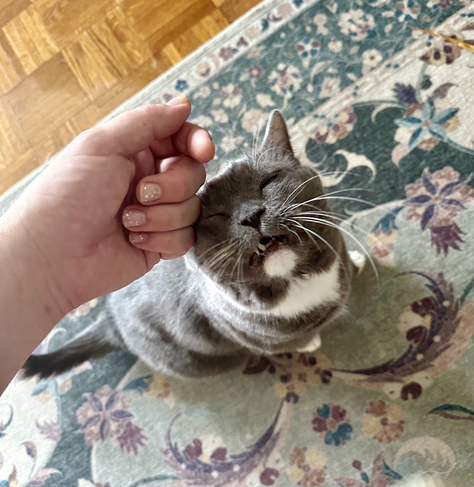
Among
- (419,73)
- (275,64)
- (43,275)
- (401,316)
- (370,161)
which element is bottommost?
(401,316)

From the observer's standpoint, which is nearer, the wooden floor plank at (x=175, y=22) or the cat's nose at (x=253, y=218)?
the cat's nose at (x=253, y=218)

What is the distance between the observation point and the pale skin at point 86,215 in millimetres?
755

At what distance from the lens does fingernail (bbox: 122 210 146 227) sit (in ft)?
2.56

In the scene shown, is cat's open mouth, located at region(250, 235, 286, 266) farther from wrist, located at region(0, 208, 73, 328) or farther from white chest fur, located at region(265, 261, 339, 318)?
wrist, located at region(0, 208, 73, 328)

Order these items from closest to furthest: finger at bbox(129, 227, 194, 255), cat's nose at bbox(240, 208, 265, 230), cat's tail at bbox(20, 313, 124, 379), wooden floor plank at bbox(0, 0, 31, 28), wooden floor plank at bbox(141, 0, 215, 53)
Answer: cat's nose at bbox(240, 208, 265, 230) → finger at bbox(129, 227, 194, 255) → cat's tail at bbox(20, 313, 124, 379) → wooden floor plank at bbox(141, 0, 215, 53) → wooden floor plank at bbox(0, 0, 31, 28)

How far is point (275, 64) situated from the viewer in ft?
4.69

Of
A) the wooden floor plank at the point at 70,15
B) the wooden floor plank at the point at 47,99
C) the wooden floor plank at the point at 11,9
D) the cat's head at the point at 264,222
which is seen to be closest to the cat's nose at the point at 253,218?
the cat's head at the point at 264,222

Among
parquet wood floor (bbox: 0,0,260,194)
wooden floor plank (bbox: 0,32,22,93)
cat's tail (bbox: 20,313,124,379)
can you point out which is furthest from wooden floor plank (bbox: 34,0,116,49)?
cat's tail (bbox: 20,313,124,379)

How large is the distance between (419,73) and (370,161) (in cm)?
34

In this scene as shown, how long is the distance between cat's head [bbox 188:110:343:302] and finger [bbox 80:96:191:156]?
0.48 feet

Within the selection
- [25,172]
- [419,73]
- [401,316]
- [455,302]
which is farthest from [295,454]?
[25,172]

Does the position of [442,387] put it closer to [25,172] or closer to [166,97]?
[166,97]

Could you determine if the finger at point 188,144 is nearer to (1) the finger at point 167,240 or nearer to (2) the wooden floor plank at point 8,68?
(1) the finger at point 167,240

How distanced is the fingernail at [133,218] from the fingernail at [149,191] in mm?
32
